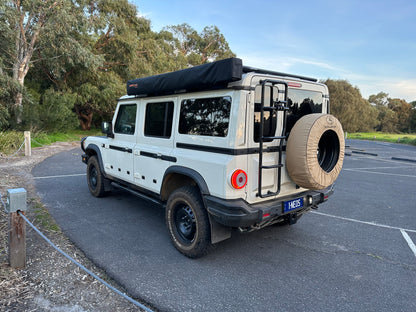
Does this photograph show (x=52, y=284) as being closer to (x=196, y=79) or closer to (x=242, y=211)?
(x=242, y=211)

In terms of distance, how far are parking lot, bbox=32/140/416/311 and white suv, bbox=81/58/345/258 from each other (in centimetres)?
46

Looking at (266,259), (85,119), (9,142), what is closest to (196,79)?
(266,259)

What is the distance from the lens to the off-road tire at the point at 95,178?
562cm

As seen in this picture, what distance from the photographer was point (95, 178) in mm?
5938

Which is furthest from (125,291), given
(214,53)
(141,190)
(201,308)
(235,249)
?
(214,53)

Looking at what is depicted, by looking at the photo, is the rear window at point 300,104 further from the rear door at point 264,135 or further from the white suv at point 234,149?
the rear door at point 264,135

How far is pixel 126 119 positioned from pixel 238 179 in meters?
2.80

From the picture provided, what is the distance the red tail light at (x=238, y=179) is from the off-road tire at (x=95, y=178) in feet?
11.8

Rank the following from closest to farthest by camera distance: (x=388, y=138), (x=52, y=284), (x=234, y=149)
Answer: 1. (x=52, y=284)
2. (x=234, y=149)
3. (x=388, y=138)

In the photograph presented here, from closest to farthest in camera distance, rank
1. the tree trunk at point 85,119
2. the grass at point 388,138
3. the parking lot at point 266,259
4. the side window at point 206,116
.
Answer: the parking lot at point 266,259
the side window at point 206,116
the tree trunk at point 85,119
the grass at point 388,138

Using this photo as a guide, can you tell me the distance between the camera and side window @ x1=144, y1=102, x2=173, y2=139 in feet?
12.8

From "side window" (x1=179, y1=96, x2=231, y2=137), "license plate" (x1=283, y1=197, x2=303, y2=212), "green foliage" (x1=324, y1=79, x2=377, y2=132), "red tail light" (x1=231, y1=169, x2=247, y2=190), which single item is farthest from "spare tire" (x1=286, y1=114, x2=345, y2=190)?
"green foliage" (x1=324, y1=79, x2=377, y2=132)

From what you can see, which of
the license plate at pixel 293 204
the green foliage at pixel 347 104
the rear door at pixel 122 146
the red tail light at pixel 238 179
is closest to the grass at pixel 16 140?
the rear door at pixel 122 146

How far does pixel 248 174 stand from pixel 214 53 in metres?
45.4
